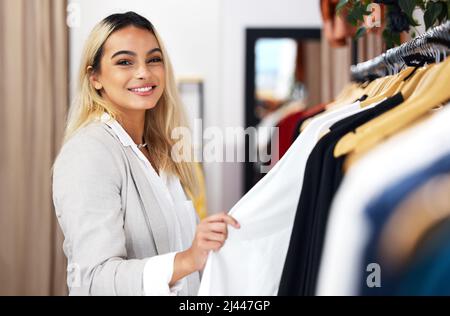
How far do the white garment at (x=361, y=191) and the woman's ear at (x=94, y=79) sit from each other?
65cm

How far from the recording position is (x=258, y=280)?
3.23 feet

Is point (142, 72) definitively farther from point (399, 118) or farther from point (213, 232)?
point (399, 118)

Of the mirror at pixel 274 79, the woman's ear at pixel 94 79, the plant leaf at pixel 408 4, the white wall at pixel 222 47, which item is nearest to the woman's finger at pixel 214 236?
the woman's ear at pixel 94 79

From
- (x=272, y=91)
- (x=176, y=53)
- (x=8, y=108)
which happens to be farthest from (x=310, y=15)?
(x=8, y=108)

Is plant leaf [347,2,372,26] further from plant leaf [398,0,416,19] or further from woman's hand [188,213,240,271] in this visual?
woman's hand [188,213,240,271]

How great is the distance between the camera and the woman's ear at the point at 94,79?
1251 mm

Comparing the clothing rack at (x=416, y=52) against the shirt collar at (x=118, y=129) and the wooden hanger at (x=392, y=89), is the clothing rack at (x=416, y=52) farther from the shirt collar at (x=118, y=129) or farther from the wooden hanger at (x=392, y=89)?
the shirt collar at (x=118, y=129)

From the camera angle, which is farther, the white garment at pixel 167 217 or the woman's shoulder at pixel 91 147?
the woman's shoulder at pixel 91 147

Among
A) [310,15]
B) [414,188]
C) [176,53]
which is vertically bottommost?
[414,188]

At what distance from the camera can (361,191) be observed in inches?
31.5

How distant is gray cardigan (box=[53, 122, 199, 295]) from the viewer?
1.02 m

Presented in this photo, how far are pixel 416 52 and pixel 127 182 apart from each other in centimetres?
63
